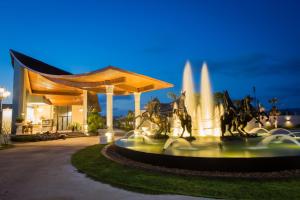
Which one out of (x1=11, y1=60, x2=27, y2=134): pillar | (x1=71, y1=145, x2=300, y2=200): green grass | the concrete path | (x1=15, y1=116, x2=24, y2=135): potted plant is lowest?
the concrete path

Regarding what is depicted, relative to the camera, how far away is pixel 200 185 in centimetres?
589

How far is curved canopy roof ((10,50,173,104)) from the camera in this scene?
19094 millimetres

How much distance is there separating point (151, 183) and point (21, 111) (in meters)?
23.6

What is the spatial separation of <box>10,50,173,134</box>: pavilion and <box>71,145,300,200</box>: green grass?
11356 mm

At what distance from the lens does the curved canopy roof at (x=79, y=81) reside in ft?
62.6

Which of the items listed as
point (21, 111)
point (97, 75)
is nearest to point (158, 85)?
point (97, 75)

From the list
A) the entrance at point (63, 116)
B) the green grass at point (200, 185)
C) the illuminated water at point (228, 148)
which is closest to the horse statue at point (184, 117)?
the illuminated water at point (228, 148)

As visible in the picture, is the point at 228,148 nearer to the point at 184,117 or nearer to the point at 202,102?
the point at 184,117

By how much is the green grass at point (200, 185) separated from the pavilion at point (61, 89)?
11.4 meters

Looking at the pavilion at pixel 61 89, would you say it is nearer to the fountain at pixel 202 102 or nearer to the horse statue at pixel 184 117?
the fountain at pixel 202 102

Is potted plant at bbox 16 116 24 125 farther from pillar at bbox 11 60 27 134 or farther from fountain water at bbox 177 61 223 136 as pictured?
fountain water at bbox 177 61 223 136

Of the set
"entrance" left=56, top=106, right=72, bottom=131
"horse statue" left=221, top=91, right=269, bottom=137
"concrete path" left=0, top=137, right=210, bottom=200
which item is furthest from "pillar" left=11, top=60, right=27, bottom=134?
"horse statue" left=221, top=91, right=269, bottom=137

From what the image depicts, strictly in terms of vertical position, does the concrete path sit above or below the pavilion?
below

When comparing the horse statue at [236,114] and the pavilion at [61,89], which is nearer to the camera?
the horse statue at [236,114]
